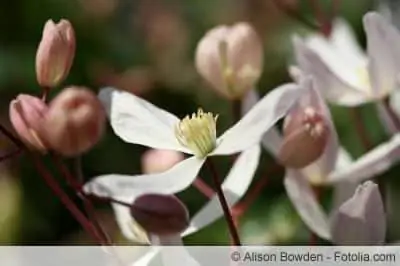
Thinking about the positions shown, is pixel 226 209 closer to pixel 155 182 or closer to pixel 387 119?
pixel 155 182

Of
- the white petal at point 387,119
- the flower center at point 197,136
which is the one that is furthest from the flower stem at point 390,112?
the flower center at point 197,136

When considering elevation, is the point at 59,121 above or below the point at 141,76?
above

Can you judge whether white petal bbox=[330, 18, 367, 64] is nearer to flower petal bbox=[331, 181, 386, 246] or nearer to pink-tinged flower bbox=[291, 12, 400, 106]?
pink-tinged flower bbox=[291, 12, 400, 106]

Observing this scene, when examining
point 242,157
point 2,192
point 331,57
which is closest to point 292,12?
point 331,57

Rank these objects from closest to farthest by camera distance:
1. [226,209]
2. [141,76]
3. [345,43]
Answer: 1. [226,209]
2. [345,43]
3. [141,76]

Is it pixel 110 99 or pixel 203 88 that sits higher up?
pixel 110 99

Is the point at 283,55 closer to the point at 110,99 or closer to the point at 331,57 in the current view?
the point at 331,57

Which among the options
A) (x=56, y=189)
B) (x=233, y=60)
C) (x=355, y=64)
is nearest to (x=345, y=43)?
(x=355, y=64)

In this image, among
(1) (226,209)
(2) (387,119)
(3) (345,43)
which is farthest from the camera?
(3) (345,43)
